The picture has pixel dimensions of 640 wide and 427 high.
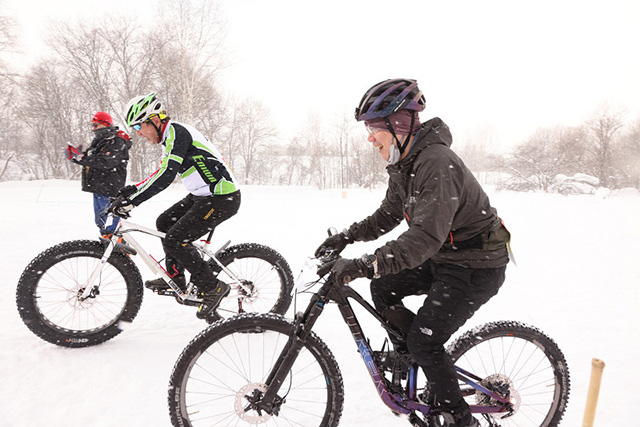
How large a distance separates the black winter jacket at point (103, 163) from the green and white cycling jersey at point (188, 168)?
2.61 metres

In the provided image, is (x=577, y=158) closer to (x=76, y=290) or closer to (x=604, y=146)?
(x=604, y=146)

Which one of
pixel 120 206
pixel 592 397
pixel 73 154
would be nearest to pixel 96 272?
pixel 120 206

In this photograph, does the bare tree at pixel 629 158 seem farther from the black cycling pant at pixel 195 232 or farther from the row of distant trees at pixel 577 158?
the black cycling pant at pixel 195 232

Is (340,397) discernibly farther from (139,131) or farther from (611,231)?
(611,231)

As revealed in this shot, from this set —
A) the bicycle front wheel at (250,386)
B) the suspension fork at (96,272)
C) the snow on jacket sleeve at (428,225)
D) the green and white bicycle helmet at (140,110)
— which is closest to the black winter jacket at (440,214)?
the snow on jacket sleeve at (428,225)

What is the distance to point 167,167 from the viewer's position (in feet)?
11.1

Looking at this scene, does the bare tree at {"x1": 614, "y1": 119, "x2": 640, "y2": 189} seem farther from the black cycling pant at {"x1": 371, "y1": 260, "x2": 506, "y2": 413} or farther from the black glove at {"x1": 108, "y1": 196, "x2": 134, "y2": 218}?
the black glove at {"x1": 108, "y1": 196, "x2": 134, "y2": 218}

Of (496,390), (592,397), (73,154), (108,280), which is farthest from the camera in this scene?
(73,154)

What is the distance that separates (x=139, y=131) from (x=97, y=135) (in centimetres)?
261

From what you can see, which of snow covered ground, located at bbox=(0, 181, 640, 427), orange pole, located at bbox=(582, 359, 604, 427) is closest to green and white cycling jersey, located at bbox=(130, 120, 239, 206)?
snow covered ground, located at bbox=(0, 181, 640, 427)

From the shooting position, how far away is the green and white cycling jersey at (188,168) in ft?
11.0

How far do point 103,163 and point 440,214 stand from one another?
5.69 meters

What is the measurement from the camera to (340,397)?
84.2 inches

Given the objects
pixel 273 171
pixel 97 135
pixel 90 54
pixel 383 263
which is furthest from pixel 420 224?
pixel 273 171
